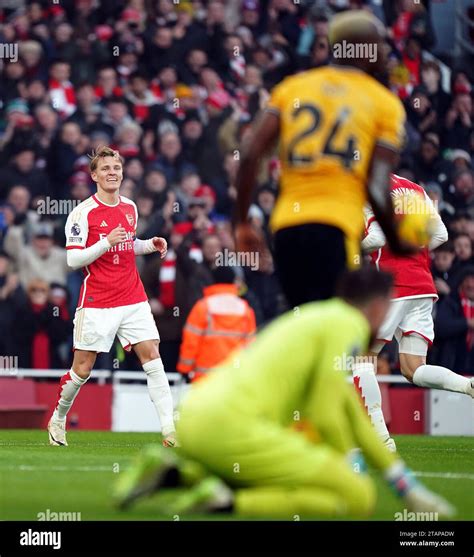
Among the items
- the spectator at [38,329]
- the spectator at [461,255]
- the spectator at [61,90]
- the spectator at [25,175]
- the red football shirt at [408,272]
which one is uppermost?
the spectator at [61,90]

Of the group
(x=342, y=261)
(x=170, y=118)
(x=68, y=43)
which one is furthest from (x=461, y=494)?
(x=68, y=43)

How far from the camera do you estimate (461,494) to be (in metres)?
8.66

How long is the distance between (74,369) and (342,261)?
181 inches

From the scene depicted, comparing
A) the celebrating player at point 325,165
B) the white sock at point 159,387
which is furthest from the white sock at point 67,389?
the celebrating player at point 325,165

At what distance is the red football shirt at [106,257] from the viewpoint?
12.0 metres

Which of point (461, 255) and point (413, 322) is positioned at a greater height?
point (461, 255)

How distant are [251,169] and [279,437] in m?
1.80

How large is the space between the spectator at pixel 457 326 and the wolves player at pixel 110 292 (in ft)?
18.5

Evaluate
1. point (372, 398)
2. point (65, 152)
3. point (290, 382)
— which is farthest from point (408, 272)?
point (65, 152)

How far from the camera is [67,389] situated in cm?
1222

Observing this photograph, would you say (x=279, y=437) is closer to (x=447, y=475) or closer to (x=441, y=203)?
(x=447, y=475)

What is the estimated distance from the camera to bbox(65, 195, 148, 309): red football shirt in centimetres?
1200

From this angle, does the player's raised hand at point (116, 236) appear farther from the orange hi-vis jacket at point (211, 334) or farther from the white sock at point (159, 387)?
the orange hi-vis jacket at point (211, 334)

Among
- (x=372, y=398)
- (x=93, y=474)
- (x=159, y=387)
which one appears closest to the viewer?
(x=93, y=474)
